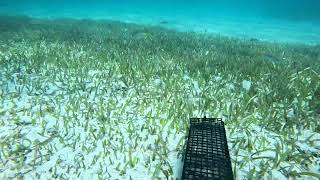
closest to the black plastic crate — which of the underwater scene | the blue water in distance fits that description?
the underwater scene

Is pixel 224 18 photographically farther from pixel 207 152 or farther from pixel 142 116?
pixel 207 152

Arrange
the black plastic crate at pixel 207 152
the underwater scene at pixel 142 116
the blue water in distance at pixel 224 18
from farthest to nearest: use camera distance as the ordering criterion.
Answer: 1. the blue water in distance at pixel 224 18
2. the underwater scene at pixel 142 116
3. the black plastic crate at pixel 207 152

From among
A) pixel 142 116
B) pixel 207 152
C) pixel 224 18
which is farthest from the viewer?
pixel 224 18

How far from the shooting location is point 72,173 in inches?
140

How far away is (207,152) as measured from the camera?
3684 millimetres

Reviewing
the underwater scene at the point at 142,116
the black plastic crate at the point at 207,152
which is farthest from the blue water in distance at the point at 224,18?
the black plastic crate at the point at 207,152

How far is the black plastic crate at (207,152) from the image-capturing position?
3264 millimetres

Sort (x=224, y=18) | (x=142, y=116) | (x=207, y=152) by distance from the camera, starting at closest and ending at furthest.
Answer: (x=207, y=152), (x=142, y=116), (x=224, y=18)

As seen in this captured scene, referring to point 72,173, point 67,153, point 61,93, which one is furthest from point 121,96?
point 72,173

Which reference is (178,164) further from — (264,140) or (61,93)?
(61,93)

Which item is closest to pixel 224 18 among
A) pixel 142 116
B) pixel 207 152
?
pixel 142 116

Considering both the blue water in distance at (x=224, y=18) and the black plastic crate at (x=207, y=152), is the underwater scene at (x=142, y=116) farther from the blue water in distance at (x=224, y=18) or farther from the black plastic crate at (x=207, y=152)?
the blue water in distance at (x=224, y=18)

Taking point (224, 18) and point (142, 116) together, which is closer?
point (142, 116)

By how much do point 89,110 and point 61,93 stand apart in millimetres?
1320
